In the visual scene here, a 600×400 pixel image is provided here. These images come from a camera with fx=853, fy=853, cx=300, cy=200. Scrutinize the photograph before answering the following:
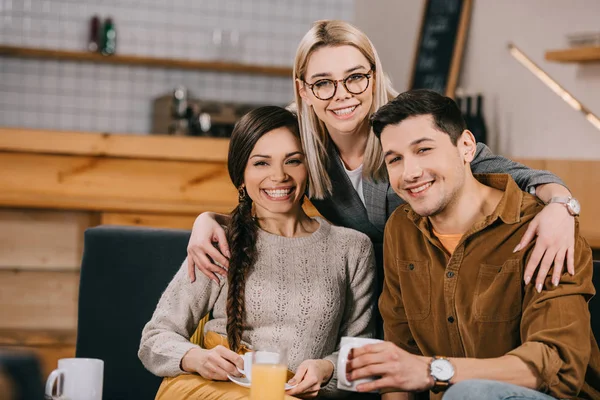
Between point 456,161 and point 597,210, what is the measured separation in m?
1.40

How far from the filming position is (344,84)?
7.55ft

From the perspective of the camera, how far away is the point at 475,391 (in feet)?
5.07

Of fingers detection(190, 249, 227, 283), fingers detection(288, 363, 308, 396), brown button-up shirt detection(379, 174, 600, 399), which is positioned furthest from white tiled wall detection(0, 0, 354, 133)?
fingers detection(288, 363, 308, 396)

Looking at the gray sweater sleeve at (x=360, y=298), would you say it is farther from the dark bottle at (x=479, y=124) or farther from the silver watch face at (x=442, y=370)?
the dark bottle at (x=479, y=124)

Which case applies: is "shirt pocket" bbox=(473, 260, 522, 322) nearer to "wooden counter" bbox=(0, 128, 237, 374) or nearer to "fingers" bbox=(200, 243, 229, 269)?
"fingers" bbox=(200, 243, 229, 269)

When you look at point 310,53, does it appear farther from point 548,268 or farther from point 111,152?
point 111,152

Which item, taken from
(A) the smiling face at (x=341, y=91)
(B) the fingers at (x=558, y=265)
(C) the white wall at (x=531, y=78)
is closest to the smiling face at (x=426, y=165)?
(B) the fingers at (x=558, y=265)

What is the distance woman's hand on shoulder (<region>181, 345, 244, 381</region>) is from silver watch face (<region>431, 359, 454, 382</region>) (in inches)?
18.3

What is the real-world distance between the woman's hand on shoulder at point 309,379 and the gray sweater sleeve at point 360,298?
0.24 m

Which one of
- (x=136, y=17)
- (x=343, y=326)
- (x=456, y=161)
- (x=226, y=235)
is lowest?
A: (x=343, y=326)

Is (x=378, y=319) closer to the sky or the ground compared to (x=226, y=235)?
closer to the ground

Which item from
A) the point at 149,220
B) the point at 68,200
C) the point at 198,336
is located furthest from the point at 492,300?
the point at 68,200

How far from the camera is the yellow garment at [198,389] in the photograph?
1895 mm

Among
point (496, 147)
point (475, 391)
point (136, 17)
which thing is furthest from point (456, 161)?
point (136, 17)
